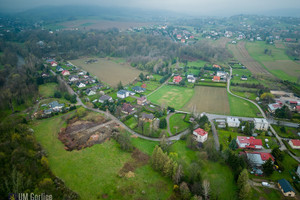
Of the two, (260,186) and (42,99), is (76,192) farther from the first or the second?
(42,99)

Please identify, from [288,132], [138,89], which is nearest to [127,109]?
[138,89]

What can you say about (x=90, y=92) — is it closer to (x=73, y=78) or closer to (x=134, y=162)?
(x=73, y=78)

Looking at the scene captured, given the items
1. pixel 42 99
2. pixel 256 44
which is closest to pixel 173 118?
pixel 42 99

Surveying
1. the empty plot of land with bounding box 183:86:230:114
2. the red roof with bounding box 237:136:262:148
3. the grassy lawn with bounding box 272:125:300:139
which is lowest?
the empty plot of land with bounding box 183:86:230:114

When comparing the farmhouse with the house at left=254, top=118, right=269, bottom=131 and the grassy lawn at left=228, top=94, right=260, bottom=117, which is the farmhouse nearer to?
the grassy lawn at left=228, top=94, right=260, bottom=117

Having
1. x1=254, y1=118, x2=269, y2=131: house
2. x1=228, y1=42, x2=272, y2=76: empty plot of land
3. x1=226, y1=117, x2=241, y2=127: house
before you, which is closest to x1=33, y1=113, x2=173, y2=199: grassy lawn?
x1=226, y1=117, x2=241, y2=127: house

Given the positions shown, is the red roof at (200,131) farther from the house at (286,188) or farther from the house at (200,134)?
the house at (286,188)
